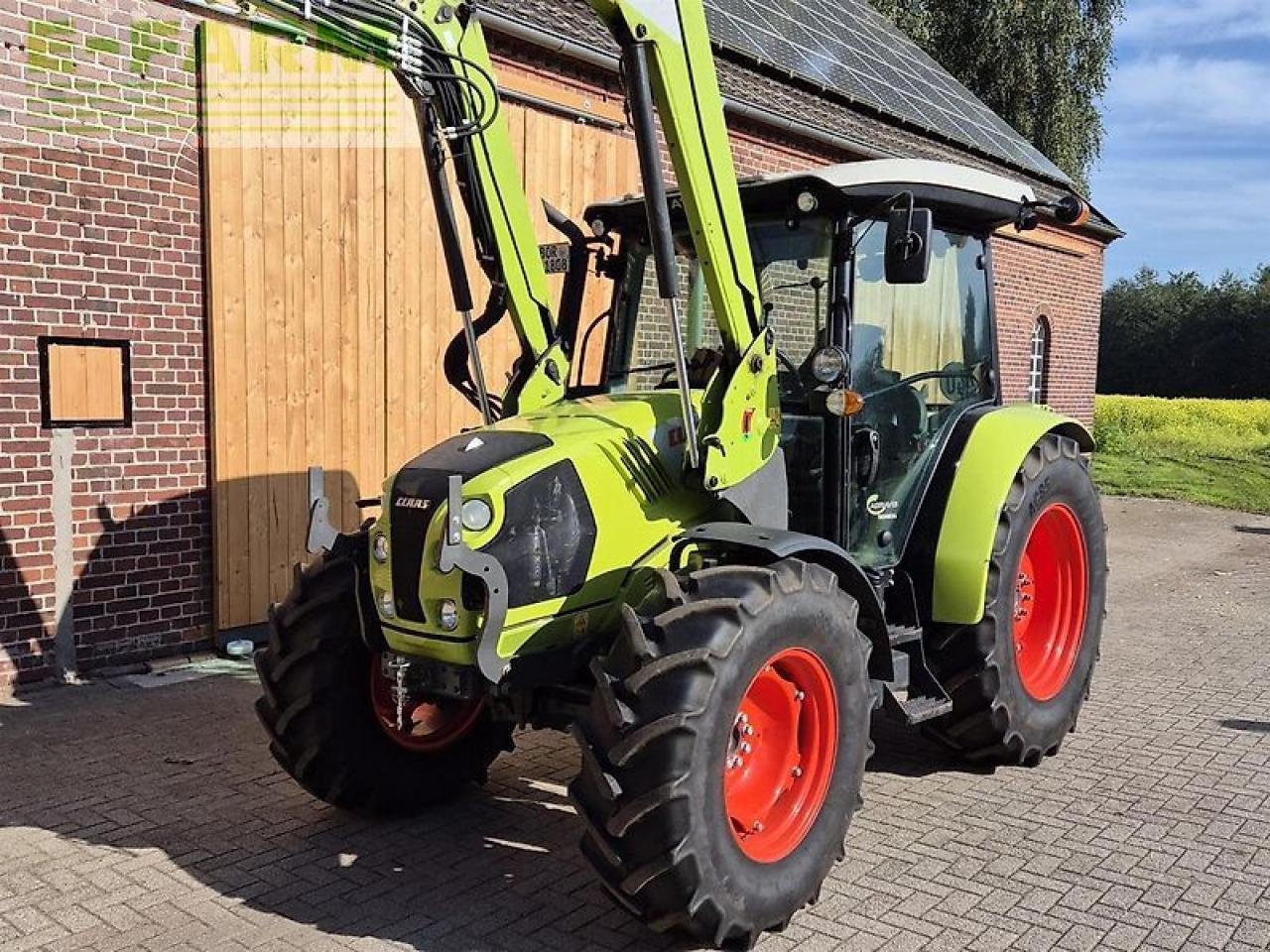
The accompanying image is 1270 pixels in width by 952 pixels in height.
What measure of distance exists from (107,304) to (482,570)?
3.89 metres

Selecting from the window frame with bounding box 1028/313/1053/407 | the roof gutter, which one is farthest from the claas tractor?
the window frame with bounding box 1028/313/1053/407

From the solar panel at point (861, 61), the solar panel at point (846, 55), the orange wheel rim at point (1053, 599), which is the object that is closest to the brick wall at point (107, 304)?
the solar panel at point (846, 55)

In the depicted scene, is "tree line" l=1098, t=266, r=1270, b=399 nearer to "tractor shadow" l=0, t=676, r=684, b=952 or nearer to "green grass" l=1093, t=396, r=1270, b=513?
"green grass" l=1093, t=396, r=1270, b=513

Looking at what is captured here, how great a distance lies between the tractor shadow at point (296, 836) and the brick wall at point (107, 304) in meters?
0.84

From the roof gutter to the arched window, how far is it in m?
6.87

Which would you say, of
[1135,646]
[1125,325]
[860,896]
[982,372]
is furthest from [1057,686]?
[1125,325]

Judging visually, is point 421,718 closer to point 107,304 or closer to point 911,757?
point 911,757

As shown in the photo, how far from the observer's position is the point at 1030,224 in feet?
17.2

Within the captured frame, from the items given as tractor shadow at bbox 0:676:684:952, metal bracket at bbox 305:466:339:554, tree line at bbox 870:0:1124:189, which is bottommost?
tractor shadow at bbox 0:676:684:952

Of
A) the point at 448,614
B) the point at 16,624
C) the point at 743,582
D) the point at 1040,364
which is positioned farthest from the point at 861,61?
the point at 448,614

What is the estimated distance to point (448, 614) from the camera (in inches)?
140

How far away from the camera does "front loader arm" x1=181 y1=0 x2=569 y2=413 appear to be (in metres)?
3.63

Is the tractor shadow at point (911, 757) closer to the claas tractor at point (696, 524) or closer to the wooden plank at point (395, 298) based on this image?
the claas tractor at point (696, 524)

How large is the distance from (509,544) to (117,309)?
12.4 ft
